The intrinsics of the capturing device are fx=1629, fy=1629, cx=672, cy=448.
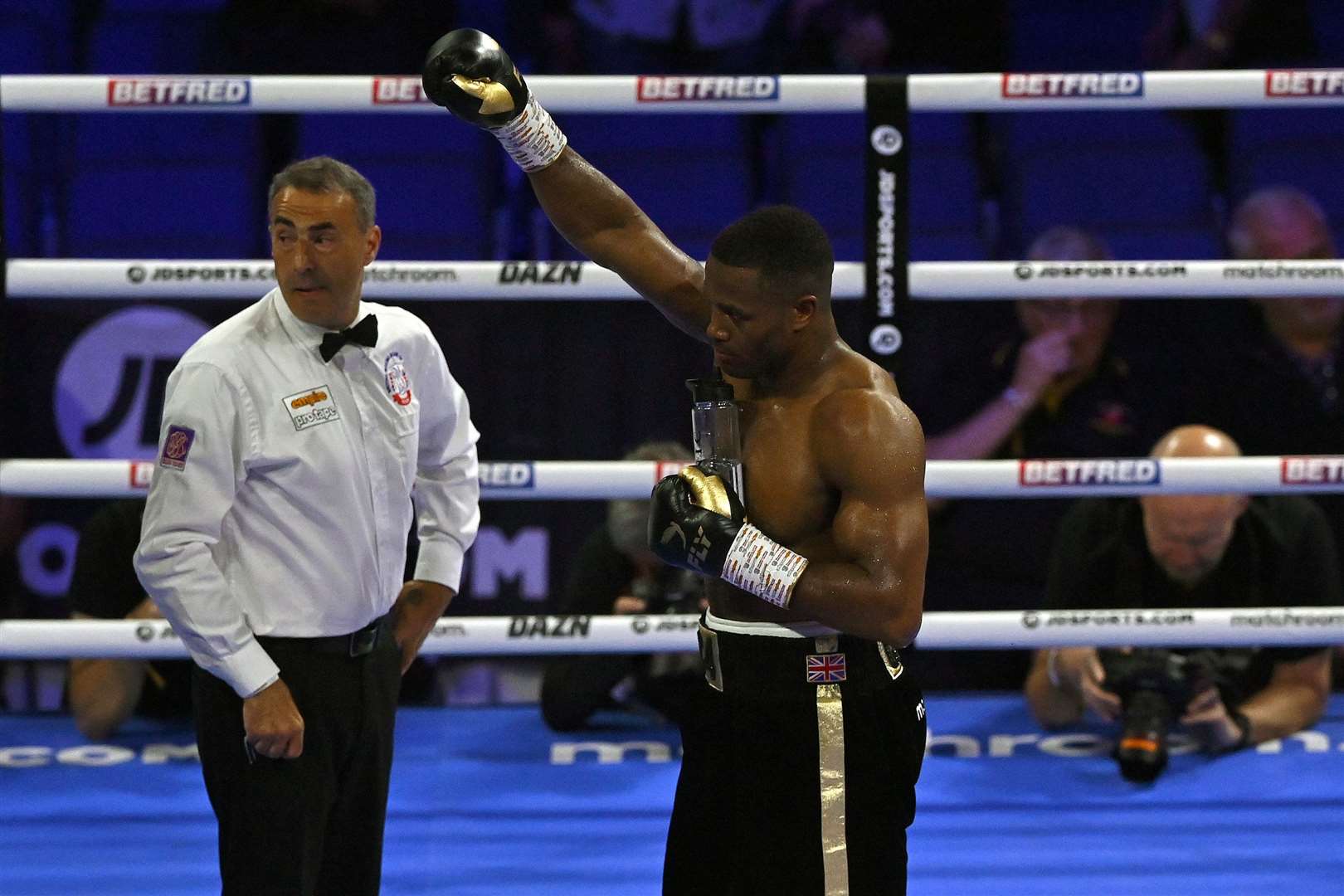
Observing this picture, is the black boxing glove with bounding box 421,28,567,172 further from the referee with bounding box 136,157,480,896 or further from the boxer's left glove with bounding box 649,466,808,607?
the boxer's left glove with bounding box 649,466,808,607

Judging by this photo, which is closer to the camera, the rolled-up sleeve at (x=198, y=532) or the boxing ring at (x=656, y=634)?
the rolled-up sleeve at (x=198, y=532)

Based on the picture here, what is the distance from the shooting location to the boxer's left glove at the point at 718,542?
7.98ft

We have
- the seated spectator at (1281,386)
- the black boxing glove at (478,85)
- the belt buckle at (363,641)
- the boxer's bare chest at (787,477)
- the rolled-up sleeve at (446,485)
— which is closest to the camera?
the boxer's bare chest at (787,477)

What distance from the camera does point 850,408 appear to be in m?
2.51

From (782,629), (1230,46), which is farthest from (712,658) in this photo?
(1230,46)

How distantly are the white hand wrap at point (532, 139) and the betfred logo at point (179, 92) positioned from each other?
1.14 metres

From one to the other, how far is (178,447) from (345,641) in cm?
46

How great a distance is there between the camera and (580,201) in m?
2.96

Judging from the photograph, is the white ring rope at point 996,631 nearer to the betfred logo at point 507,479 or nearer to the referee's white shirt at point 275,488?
the betfred logo at point 507,479

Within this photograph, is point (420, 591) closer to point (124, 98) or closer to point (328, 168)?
point (328, 168)

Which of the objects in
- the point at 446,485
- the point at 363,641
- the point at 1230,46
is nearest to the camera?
the point at 363,641

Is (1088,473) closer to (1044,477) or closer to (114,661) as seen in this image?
(1044,477)

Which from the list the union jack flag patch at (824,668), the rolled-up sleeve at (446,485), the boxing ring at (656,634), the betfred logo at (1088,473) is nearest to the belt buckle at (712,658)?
the union jack flag patch at (824,668)

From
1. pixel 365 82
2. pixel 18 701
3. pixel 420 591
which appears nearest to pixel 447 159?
pixel 365 82
